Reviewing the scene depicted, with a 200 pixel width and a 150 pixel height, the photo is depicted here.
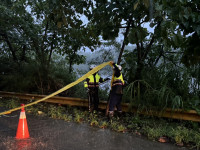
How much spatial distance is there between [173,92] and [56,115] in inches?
143

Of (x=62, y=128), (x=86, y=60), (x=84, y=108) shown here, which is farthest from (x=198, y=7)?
(x=86, y=60)

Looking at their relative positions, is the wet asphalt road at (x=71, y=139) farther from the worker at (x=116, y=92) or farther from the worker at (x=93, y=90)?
the worker at (x=93, y=90)

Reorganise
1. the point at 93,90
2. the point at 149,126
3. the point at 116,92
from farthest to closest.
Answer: the point at 93,90
the point at 116,92
the point at 149,126

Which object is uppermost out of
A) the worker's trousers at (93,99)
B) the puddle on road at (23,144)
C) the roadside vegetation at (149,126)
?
the worker's trousers at (93,99)

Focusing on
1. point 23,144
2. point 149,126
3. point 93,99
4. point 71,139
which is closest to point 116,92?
point 93,99

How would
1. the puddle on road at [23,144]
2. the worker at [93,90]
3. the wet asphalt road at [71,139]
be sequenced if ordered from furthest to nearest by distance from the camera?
the worker at [93,90], the wet asphalt road at [71,139], the puddle on road at [23,144]

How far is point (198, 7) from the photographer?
4.70m

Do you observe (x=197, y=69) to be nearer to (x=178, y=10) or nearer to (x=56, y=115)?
(x=178, y=10)

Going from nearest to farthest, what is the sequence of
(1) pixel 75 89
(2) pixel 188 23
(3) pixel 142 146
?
(3) pixel 142 146 → (2) pixel 188 23 → (1) pixel 75 89

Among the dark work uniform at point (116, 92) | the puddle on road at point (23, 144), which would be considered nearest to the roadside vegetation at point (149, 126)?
the dark work uniform at point (116, 92)

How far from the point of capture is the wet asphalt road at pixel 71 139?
4.04 m

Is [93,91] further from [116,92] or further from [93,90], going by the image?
[116,92]

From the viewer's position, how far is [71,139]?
177 inches

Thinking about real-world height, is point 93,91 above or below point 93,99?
above
